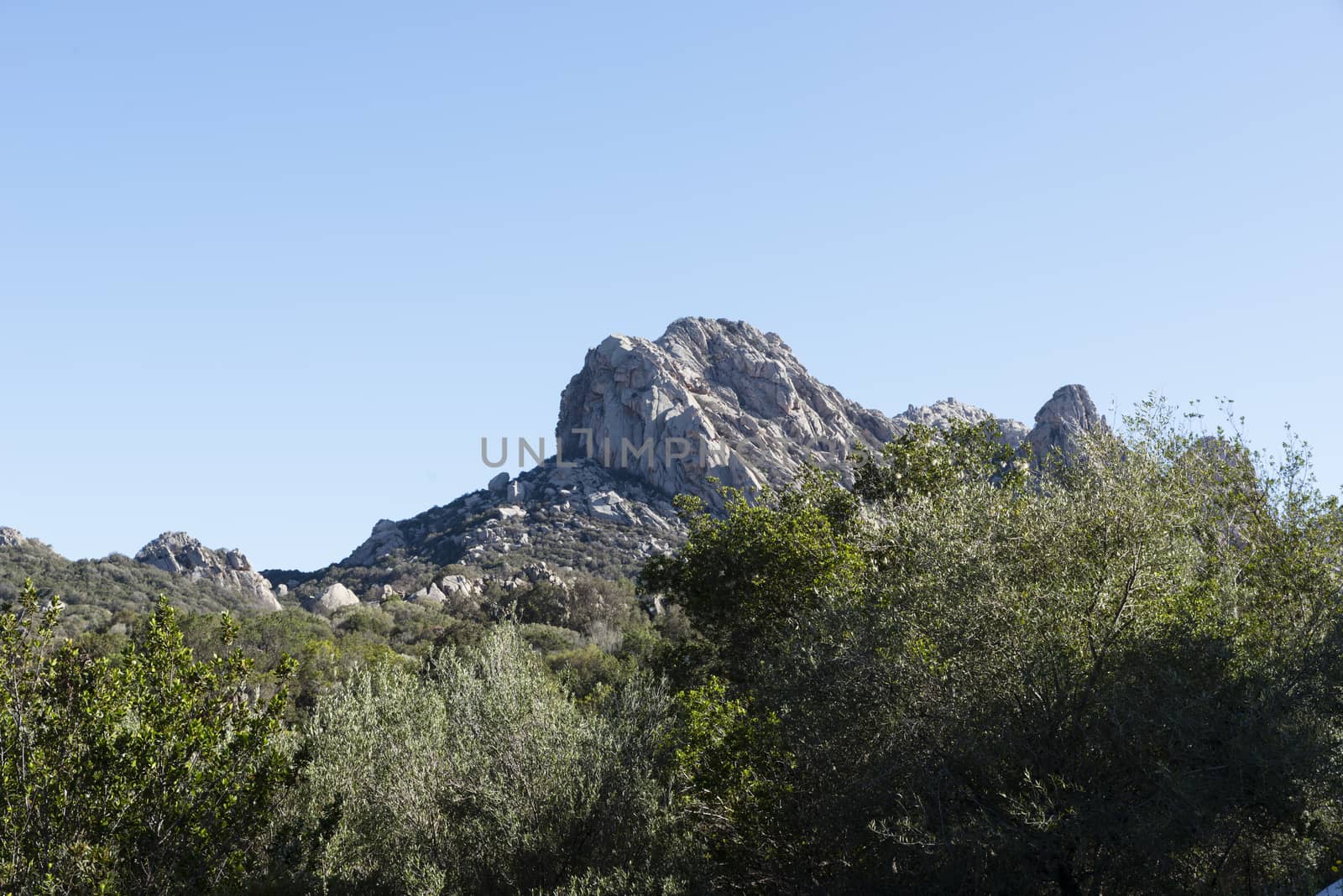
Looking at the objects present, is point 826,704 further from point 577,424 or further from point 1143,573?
point 577,424

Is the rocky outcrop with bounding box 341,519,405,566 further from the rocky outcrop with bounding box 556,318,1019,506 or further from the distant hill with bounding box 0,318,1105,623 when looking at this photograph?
the rocky outcrop with bounding box 556,318,1019,506

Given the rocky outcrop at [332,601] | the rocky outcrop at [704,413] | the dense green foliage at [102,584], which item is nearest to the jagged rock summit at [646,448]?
the rocky outcrop at [704,413]

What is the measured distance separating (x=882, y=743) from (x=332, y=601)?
8692 centimetres

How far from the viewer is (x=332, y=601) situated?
93.2m

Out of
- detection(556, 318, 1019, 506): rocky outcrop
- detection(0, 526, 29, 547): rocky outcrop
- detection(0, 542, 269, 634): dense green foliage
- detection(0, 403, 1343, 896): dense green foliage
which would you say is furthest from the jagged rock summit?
detection(0, 403, 1343, 896): dense green foliage

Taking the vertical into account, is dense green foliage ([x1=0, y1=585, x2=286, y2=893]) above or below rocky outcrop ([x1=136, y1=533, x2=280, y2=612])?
below

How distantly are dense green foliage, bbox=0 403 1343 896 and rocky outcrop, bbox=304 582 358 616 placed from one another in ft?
237

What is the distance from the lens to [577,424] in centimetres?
15325

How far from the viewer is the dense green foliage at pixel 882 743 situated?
11.8 m

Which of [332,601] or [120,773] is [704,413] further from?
[120,773]

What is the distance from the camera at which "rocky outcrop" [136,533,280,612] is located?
376ft

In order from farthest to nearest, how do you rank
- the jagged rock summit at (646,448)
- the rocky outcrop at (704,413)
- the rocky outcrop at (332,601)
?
the rocky outcrop at (704,413) → the jagged rock summit at (646,448) → the rocky outcrop at (332,601)

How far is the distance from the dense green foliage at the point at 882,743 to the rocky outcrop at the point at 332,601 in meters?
72.2

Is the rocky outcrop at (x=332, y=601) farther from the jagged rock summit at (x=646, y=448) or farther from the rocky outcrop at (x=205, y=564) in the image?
the rocky outcrop at (x=205, y=564)
